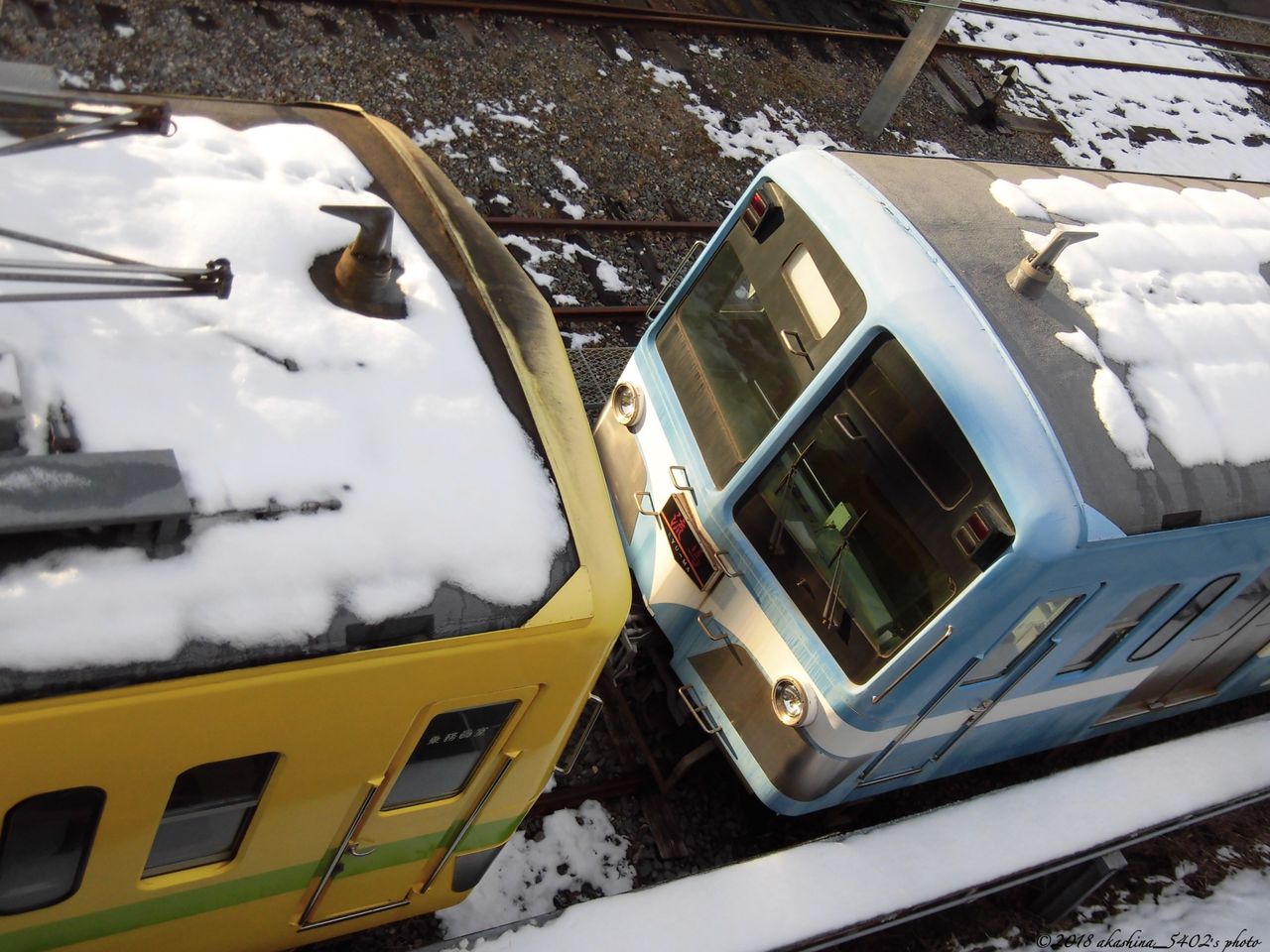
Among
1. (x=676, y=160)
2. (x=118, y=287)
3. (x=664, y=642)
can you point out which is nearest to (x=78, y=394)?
(x=118, y=287)

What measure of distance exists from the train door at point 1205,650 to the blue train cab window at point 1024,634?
1.11m

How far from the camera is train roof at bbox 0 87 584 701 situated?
283 cm

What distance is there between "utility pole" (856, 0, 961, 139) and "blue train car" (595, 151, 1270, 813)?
642cm

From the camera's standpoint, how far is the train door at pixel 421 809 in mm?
3588

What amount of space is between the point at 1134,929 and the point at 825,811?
2.00m

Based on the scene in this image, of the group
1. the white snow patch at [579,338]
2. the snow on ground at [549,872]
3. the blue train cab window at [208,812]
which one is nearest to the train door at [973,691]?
the snow on ground at [549,872]

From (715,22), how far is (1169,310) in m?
8.32

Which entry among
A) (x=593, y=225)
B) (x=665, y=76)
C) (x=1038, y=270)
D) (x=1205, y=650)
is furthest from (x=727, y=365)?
(x=665, y=76)

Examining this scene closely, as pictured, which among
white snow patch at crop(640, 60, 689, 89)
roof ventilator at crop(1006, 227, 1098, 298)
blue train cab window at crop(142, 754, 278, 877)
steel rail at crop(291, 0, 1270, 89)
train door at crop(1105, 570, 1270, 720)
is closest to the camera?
blue train cab window at crop(142, 754, 278, 877)

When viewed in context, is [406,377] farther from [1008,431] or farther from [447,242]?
[1008,431]

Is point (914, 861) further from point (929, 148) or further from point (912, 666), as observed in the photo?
point (929, 148)

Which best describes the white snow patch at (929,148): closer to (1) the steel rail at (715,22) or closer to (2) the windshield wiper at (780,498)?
(1) the steel rail at (715,22)

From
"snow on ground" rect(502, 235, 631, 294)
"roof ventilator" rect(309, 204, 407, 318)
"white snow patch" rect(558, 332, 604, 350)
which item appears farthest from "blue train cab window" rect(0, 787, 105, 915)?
"snow on ground" rect(502, 235, 631, 294)

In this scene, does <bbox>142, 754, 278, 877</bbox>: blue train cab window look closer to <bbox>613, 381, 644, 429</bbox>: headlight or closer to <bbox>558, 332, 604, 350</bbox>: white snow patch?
<bbox>613, 381, 644, 429</bbox>: headlight
